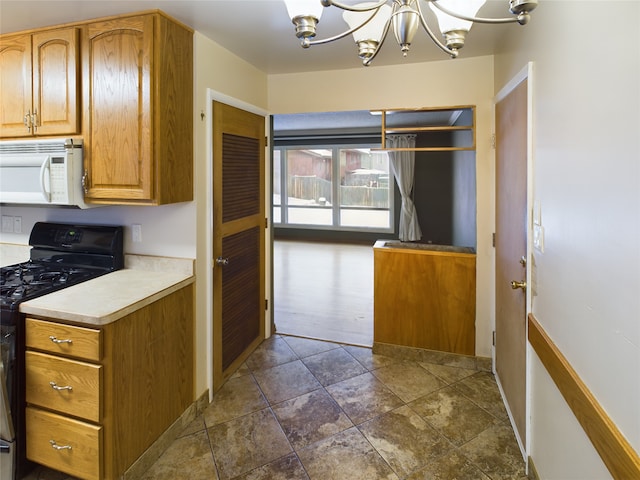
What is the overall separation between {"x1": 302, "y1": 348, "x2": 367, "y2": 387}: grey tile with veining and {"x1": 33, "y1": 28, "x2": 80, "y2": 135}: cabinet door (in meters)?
2.18

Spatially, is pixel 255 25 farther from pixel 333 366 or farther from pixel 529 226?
pixel 333 366

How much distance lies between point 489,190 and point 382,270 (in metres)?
0.98

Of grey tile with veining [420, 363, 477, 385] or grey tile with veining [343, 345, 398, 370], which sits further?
grey tile with veining [343, 345, 398, 370]

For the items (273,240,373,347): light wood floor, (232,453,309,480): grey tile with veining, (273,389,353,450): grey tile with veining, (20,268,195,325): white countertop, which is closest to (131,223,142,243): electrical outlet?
(20,268,195,325): white countertop

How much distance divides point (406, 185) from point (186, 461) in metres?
6.11

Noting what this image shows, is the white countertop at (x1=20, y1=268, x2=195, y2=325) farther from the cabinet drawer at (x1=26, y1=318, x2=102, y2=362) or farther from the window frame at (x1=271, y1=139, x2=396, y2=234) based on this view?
the window frame at (x1=271, y1=139, x2=396, y2=234)

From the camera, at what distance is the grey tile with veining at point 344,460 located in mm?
1904

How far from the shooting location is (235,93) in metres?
2.71

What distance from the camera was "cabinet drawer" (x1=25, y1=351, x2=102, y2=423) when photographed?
170 cm

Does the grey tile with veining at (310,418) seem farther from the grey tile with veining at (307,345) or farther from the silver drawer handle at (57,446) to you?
the silver drawer handle at (57,446)

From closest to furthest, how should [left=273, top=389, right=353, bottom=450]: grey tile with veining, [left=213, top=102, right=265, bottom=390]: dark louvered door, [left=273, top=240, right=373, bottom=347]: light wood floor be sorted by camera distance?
1. [left=273, top=389, right=353, bottom=450]: grey tile with veining
2. [left=213, top=102, right=265, bottom=390]: dark louvered door
3. [left=273, top=240, right=373, bottom=347]: light wood floor

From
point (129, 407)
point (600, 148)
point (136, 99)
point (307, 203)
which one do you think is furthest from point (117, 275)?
point (307, 203)

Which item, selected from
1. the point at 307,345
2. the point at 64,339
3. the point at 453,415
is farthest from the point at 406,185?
the point at 64,339

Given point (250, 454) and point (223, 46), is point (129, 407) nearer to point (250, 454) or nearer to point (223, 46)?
point (250, 454)
